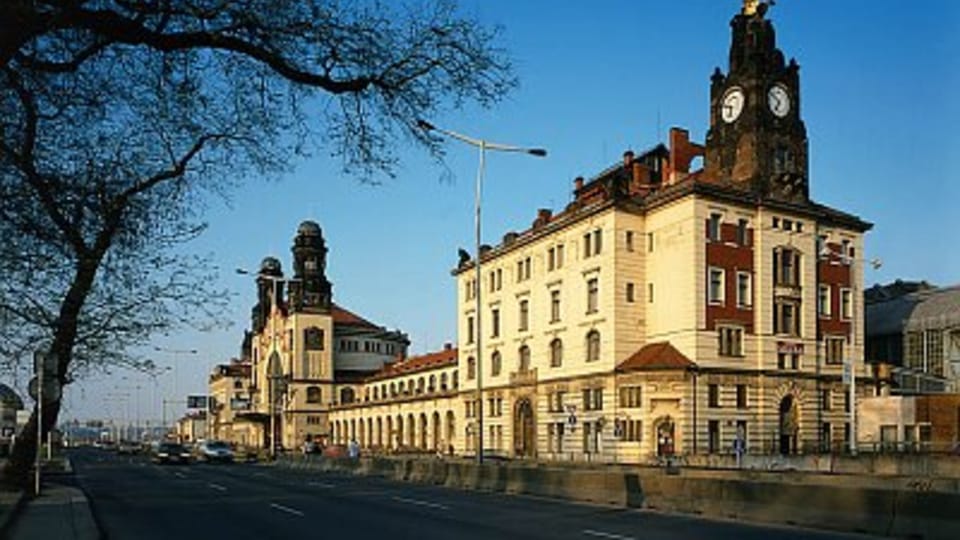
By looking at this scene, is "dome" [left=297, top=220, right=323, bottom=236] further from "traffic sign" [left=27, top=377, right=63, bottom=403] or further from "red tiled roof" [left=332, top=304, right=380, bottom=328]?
"traffic sign" [left=27, top=377, right=63, bottom=403]

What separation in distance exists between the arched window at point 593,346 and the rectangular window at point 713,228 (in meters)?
10.1

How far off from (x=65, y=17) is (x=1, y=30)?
0.50m

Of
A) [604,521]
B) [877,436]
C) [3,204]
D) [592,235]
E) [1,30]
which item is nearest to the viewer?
[1,30]

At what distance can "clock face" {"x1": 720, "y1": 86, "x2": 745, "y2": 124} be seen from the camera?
77.3 metres

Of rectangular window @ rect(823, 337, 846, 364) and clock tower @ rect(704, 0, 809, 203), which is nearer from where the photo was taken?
rectangular window @ rect(823, 337, 846, 364)

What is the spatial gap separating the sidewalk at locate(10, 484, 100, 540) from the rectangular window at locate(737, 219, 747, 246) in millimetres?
53140

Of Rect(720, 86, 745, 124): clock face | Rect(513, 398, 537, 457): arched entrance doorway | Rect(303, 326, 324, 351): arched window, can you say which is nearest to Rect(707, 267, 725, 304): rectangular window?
Rect(720, 86, 745, 124): clock face

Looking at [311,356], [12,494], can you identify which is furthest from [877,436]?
[311,356]

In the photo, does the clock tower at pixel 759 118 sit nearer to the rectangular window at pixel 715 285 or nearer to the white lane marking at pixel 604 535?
the rectangular window at pixel 715 285

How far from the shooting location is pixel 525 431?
8094cm

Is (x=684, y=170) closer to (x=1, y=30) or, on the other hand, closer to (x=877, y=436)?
(x=877, y=436)

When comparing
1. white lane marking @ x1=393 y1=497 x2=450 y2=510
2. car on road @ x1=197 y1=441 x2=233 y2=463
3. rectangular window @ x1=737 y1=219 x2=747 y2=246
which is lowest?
car on road @ x1=197 y1=441 x2=233 y2=463

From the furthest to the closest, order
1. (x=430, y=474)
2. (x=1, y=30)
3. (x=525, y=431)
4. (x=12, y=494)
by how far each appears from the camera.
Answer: (x=525, y=431), (x=430, y=474), (x=12, y=494), (x=1, y=30)

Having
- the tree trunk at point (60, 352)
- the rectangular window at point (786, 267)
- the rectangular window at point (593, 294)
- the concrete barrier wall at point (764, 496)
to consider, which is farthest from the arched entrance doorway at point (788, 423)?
the tree trunk at point (60, 352)
